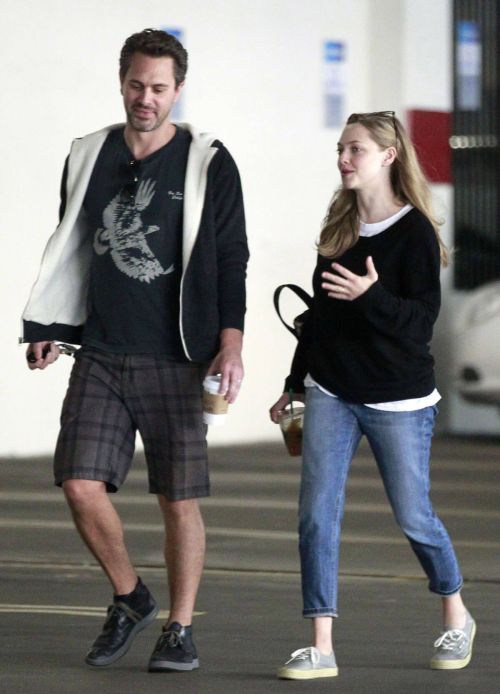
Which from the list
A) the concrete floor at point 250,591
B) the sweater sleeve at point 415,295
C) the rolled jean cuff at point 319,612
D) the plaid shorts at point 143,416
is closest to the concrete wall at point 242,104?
the concrete floor at point 250,591

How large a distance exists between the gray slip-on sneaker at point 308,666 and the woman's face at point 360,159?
1.45 metres

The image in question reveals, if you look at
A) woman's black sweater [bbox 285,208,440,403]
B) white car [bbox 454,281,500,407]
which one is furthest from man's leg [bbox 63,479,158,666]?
white car [bbox 454,281,500,407]

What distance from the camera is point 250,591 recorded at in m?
7.48

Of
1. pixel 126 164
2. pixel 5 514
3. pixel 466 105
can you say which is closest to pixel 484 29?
pixel 466 105

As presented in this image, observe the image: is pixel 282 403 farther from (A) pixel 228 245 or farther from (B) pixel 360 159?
(B) pixel 360 159

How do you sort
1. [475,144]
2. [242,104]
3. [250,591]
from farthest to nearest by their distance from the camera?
[475,144]
[242,104]
[250,591]

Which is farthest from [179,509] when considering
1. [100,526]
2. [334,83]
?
[334,83]

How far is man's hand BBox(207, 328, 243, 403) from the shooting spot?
18.5ft

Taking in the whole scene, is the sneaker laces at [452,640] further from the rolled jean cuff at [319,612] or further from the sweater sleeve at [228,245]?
the sweater sleeve at [228,245]

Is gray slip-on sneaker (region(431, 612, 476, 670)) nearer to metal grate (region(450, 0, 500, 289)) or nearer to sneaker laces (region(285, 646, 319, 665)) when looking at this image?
sneaker laces (region(285, 646, 319, 665))

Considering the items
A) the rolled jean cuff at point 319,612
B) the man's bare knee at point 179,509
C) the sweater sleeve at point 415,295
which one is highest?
the sweater sleeve at point 415,295

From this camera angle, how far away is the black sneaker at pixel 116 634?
5820 mm

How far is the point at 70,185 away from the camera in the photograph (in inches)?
231

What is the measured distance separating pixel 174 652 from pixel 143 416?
75cm
